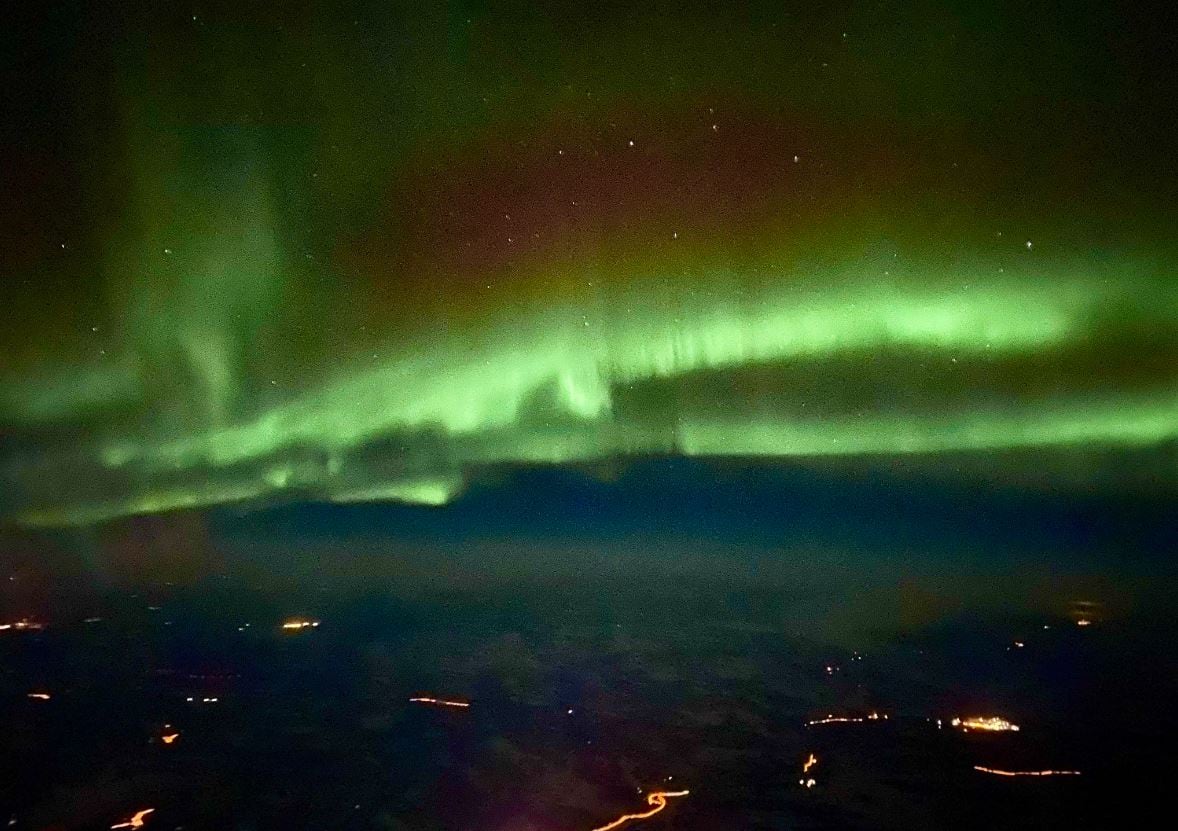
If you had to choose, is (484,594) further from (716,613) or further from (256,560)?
(256,560)

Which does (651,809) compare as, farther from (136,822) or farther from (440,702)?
(136,822)

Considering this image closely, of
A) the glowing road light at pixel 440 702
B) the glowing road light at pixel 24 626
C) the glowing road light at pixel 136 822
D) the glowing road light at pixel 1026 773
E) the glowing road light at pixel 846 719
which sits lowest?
the glowing road light at pixel 1026 773

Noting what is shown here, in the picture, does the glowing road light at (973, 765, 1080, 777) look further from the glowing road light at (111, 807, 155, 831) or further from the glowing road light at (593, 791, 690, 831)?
the glowing road light at (111, 807, 155, 831)

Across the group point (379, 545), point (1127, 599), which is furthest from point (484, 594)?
point (1127, 599)

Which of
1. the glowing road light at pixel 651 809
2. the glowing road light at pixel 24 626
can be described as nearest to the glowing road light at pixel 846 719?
the glowing road light at pixel 651 809

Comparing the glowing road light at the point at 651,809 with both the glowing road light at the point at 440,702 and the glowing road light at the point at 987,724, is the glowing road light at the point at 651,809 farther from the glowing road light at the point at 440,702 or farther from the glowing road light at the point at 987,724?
the glowing road light at the point at 987,724
